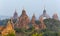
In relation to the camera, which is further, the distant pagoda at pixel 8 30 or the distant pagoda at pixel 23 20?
the distant pagoda at pixel 23 20

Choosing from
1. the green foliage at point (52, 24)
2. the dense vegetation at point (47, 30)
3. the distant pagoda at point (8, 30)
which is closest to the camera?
the distant pagoda at point (8, 30)

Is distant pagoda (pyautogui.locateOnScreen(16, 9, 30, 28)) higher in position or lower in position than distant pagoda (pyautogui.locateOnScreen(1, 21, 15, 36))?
higher

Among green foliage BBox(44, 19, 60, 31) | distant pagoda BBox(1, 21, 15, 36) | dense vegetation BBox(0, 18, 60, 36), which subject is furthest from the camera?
green foliage BBox(44, 19, 60, 31)

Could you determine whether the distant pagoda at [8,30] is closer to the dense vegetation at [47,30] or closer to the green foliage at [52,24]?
the dense vegetation at [47,30]

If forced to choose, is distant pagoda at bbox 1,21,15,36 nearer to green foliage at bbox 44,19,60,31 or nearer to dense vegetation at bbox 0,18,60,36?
dense vegetation at bbox 0,18,60,36

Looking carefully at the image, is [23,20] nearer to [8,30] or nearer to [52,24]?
[52,24]

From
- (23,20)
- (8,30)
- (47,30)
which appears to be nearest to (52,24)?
(47,30)

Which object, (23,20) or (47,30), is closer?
(47,30)

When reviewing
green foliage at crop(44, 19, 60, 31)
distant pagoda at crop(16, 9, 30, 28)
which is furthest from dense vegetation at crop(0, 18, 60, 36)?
distant pagoda at crop(16, 9, 30, 28)

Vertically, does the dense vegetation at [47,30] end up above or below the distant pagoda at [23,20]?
below

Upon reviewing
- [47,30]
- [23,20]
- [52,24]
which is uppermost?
[23,20]

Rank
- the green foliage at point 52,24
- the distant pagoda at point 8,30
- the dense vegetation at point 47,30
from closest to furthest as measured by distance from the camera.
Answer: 1. the distant pagoda at point 8,30
2. the dense vegetation at point 47,30
3. the green foliage at point 52,24

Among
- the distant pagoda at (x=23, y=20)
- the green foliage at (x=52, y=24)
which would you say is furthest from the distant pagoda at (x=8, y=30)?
the green foliage at (x=52, y=24)

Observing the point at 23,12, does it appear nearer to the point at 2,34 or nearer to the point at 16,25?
the point at 16,25
